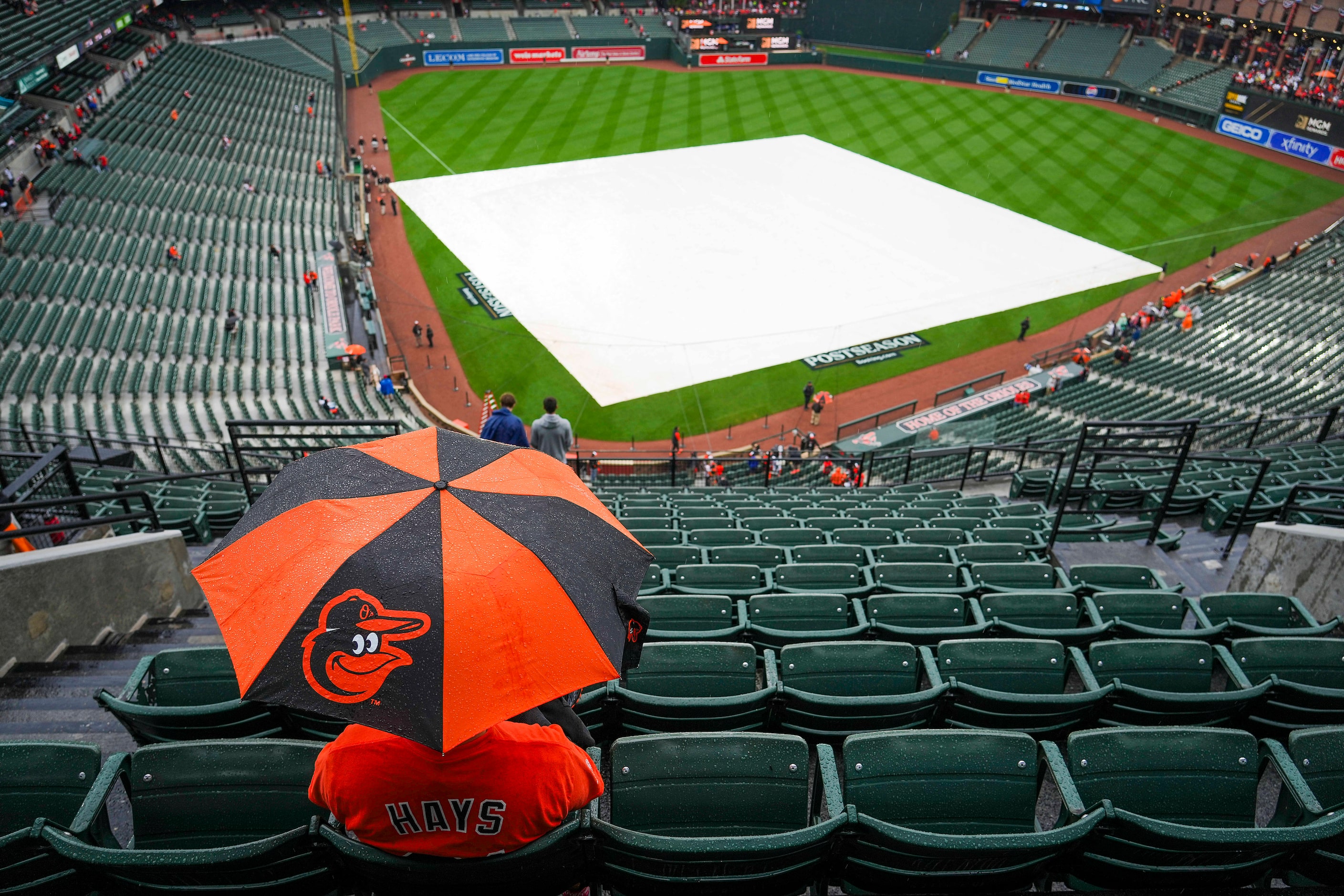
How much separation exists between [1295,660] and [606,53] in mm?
54270

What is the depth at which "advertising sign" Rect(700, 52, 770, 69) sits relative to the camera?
5141cm

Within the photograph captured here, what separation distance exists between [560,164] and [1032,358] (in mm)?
22465

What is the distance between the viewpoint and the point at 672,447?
21.4 m

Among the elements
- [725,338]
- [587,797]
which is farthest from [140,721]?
[725,338]

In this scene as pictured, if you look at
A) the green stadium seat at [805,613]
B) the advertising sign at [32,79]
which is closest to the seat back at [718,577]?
the green stadium seat at [805,613]

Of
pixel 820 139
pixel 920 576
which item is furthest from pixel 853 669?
pixel 820 139

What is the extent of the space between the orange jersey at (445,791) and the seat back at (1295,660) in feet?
14.0

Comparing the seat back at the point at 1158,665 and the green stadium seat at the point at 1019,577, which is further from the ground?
the seat back at the point at 1158,665

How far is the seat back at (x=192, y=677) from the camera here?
4.47 metres

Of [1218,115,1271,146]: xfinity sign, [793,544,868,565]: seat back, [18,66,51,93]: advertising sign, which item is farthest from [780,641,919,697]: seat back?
[1218,115,1271,146]: xfinity sign

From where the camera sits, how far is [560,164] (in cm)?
3697

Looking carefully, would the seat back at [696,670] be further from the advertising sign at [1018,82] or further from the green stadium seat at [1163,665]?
the advertising sign at [1018,82]

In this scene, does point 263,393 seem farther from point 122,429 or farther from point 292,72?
point 292,72

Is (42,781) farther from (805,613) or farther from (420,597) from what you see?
(805,613)
